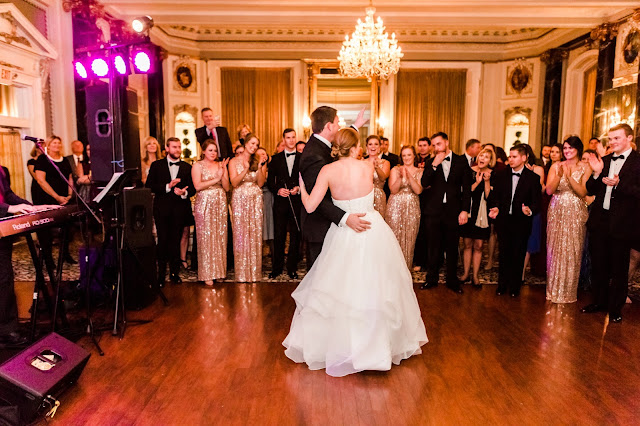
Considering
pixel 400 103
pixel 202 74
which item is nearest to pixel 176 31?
pixel 202 74

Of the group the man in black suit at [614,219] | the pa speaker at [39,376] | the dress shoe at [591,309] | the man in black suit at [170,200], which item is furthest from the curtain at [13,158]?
the dress shoe at [591,309]

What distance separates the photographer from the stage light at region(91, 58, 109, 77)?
368 cm

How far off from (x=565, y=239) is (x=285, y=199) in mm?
2927

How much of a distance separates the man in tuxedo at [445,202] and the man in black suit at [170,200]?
8.51 feet

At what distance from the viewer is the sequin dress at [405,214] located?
4.98 m

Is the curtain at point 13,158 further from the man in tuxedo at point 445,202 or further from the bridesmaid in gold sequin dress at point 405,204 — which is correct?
the man in tuxedo at point 445,202

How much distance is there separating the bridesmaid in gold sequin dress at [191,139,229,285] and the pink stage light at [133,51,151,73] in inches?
47.9

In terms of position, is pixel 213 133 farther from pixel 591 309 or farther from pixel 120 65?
pixel 591 309

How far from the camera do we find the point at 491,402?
2.59 m

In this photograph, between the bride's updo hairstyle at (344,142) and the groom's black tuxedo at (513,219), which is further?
the groom's black tuxedo at (513,219)

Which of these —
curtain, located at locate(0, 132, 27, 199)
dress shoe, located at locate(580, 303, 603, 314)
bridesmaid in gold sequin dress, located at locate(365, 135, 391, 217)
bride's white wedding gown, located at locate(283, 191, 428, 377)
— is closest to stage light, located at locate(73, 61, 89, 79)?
bride's white wedding gown, located at locate(283, 191, 428, 377)

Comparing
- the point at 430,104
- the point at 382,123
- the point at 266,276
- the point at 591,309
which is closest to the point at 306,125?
the point at 382,123

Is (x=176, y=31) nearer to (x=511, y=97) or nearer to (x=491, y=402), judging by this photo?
(x=511, y=97)

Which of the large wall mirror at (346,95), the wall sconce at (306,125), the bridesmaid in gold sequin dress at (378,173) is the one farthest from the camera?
the large wall mirror at (346,95)
